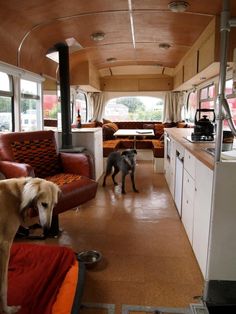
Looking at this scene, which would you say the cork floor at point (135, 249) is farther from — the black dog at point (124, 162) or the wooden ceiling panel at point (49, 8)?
the wooden ceiling panel at point (49, 8)

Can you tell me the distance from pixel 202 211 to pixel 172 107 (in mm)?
7063

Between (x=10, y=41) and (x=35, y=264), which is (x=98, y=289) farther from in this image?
(x=10, y=41)

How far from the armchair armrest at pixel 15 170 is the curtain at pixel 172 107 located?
6697mm

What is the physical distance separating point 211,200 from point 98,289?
3.35 feet

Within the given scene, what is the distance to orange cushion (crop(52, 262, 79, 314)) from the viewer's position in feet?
5.43

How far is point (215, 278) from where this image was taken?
6.25ft

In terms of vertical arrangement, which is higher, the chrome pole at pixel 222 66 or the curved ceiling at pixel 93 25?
the curved ceiling at pixel 93 25

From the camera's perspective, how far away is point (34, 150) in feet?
10.6

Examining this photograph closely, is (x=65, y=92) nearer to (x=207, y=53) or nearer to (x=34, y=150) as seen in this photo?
(x=34, y=150)

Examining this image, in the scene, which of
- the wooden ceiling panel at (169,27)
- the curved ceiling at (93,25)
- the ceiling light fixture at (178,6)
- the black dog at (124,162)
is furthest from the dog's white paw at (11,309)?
the wooden ceiling panel at (169,27)

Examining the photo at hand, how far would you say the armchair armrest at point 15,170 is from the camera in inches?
100

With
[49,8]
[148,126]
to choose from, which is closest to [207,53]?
[49,8]

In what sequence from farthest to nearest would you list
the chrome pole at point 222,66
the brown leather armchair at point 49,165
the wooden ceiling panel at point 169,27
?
1. the wooden ceiling panel at point 169,27
2. the brown leather armchair at point 49,165
3. the chrome pole at point 222,66

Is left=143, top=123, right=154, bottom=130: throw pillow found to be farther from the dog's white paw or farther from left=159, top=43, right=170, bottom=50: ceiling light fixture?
the dog's white paw
